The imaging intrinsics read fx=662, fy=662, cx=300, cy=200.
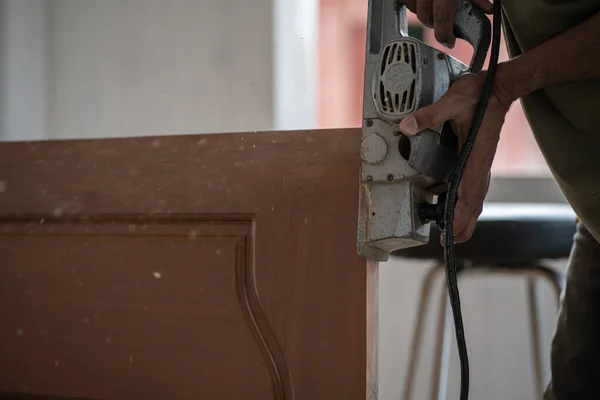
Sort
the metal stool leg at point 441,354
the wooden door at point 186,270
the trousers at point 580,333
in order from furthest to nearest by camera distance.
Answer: the metal stool leg at point 441,354 → the trousers at point 580,333 → the wooden door at point 186,270

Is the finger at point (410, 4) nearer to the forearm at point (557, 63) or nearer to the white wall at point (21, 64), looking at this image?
the forearm at point (557, 63)

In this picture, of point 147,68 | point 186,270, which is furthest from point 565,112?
point 147,68

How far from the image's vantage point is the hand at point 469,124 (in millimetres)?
627

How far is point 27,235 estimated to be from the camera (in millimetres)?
886

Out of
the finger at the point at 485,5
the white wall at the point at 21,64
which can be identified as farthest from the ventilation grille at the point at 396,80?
the white wall at the point at 21,64

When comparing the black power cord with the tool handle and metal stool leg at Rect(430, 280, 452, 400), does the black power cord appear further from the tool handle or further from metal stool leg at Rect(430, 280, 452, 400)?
metal stool leg at Rect(430, 280, 452, 400)

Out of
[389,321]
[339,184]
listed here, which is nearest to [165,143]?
[339,184]

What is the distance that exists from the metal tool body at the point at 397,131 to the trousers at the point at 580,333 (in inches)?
14.3

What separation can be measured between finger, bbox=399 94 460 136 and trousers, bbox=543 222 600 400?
1.33 ft

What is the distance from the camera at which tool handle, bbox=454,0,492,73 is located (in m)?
0.69

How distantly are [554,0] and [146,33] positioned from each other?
2.19ft

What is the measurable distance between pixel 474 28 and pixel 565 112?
0.13m

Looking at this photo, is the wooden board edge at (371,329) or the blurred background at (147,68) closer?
the wooden board edge at (371,329)

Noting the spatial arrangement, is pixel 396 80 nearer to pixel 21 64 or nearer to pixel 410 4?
pixel 410 4
